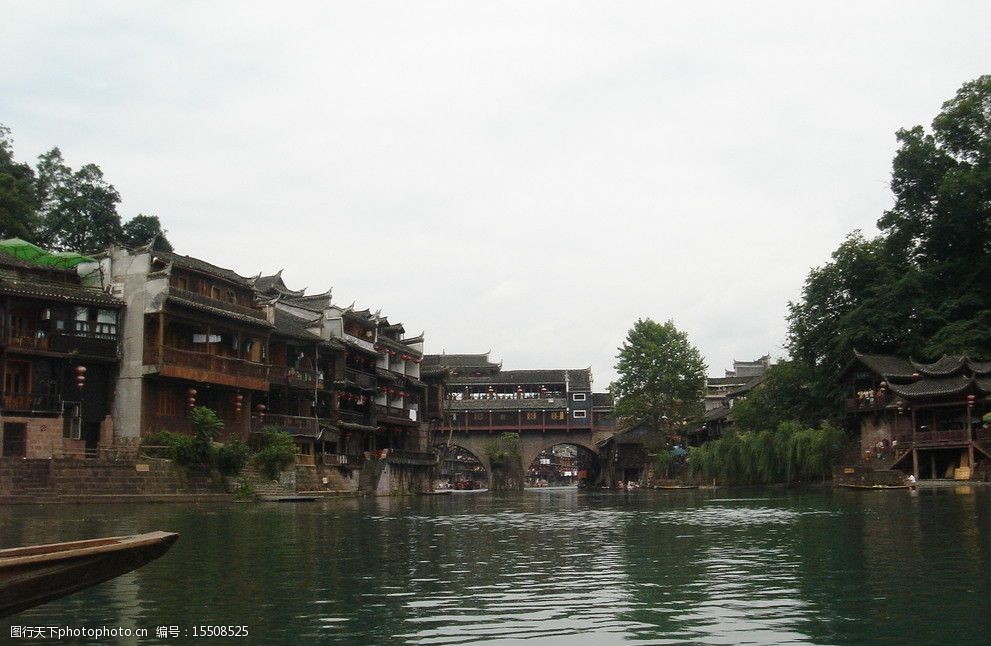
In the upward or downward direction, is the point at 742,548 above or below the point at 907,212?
below

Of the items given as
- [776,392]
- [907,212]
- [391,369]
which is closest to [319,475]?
[391,369]

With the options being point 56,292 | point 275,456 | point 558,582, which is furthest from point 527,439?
point 558,582

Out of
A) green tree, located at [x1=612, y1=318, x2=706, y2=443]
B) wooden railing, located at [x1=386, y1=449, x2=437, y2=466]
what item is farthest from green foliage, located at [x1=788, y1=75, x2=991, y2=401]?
wooden railing, located at [x1=386, y1=449, x2=437, y2=466]

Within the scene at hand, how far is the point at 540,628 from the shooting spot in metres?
11.2

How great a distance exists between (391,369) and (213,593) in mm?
57006

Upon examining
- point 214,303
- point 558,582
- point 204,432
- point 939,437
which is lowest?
point 558,582

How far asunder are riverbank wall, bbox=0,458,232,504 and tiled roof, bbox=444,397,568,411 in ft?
166

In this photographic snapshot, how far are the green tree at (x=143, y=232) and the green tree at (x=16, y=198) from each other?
5749mm

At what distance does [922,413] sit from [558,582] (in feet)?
152

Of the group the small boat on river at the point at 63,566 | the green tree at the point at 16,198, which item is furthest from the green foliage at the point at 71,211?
the small boat on river at the point at 63,566

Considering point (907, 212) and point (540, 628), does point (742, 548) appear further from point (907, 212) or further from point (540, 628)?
point (907, 212)

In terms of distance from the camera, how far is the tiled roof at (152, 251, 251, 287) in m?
44.8

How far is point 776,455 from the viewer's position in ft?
186

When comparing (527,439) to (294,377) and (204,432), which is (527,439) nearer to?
(294,377)
